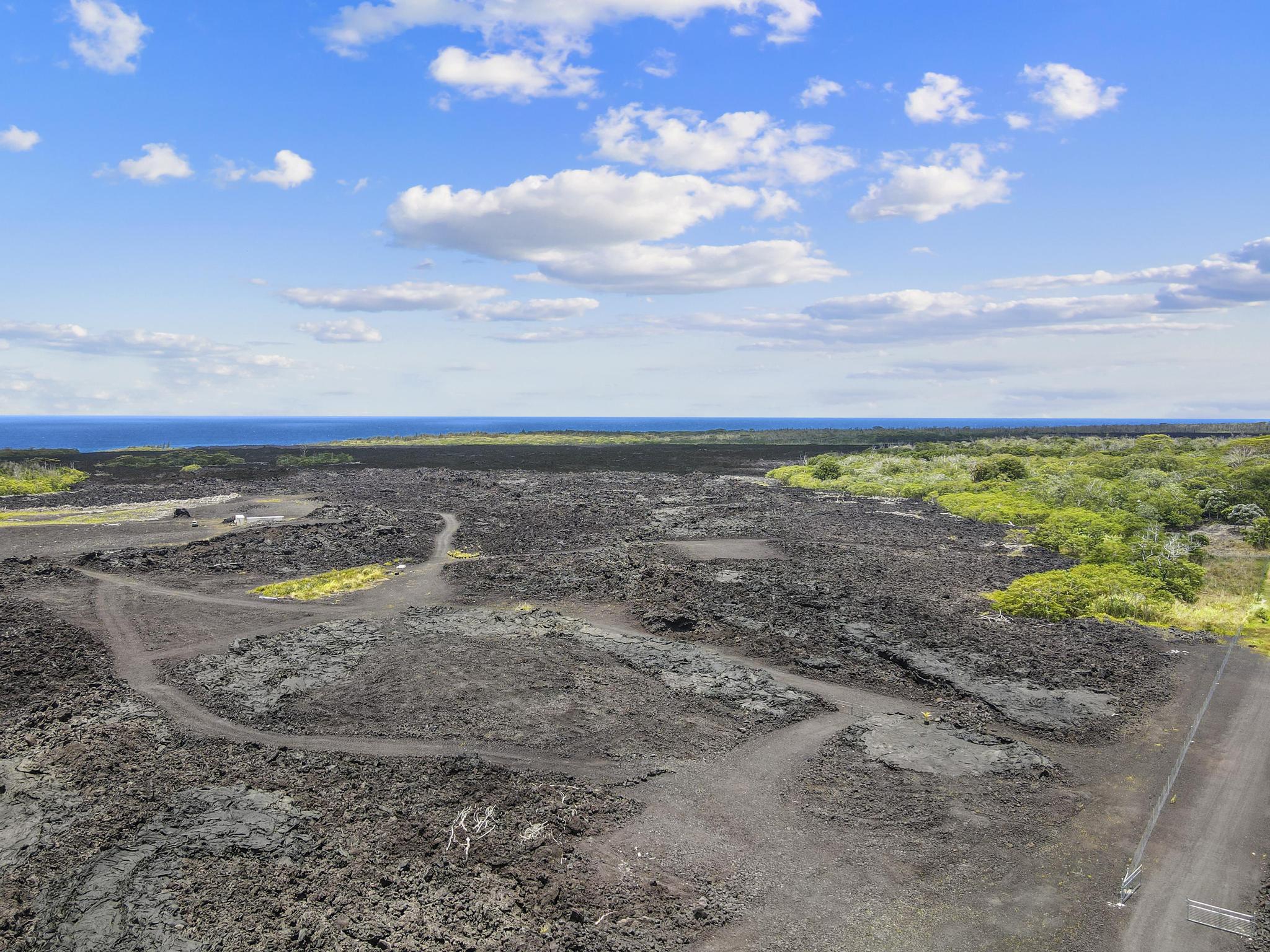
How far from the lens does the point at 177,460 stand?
98.4 metres

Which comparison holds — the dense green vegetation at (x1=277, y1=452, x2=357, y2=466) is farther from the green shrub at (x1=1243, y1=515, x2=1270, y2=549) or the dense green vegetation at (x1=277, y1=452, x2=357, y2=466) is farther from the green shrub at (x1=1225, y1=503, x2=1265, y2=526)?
the green shrub at (x1=1243, y1=515, x2=1270, y2=549)

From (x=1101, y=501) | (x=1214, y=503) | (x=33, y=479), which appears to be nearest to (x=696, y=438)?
(x=33, y=479)

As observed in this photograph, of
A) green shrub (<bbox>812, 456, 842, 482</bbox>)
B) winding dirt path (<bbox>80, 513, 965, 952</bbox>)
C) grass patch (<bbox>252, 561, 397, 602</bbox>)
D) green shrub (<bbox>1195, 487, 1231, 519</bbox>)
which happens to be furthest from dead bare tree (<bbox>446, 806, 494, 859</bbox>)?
green shrub (<bbox>812, 456, 842, 482</bbox>)

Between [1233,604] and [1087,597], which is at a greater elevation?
[1087,597]

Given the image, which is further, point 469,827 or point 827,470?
point 827,470

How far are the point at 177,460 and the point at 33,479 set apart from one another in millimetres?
36726

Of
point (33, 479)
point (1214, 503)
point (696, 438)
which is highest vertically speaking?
point (696, 438)

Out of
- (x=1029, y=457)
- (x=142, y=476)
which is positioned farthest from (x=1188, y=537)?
(x=142, y=476)

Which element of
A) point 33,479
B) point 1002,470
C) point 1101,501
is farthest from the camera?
point 33,479

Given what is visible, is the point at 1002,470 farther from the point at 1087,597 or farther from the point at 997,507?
the point at 1087,597

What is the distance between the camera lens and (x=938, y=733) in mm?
16781

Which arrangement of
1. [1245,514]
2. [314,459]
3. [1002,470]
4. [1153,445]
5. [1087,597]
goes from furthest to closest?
[314,459], [1153,445], [1002,470], [1245,514], [1087,597]

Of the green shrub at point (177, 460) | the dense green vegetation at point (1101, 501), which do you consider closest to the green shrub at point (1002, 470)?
the dense green vegetation at point (1101, 501)

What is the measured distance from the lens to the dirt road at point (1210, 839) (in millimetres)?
10547
